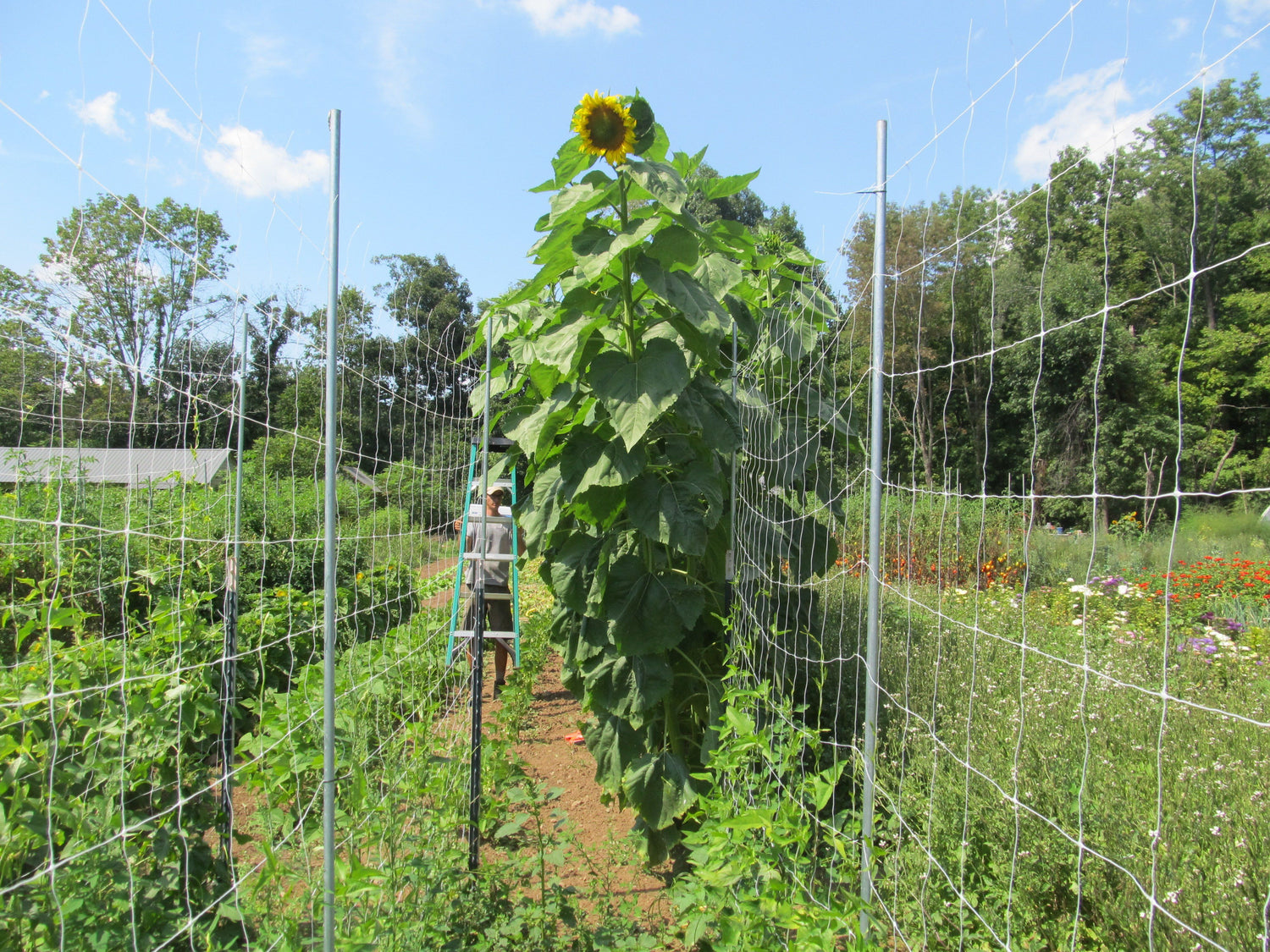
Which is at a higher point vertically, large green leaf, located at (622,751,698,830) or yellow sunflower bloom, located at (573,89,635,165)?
yellow sunflower bloom, located at (573,89,635,165)

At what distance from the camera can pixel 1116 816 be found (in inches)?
Result: 84.4

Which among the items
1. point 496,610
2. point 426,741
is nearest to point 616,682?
point 426,741

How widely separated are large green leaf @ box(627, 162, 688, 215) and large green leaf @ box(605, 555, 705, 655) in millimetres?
1236

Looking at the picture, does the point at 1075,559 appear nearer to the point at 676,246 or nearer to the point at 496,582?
the point at 676,246

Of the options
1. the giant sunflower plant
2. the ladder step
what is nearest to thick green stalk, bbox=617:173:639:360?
the giant sunflower plant

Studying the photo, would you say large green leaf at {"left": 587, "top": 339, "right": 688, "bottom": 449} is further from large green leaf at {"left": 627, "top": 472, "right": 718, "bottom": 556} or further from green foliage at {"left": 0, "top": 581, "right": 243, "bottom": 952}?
green foliage at {"left": 0, "top": 581, "right": 243, "bottom": 952}

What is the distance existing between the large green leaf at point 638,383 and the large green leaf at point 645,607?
1.95 ft

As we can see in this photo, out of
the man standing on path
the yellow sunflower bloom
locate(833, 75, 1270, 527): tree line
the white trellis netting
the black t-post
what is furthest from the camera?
the man standing on path

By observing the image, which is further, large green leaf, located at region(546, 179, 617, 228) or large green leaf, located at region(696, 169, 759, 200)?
large green leaf, located at region(696, 169, 759, 200)

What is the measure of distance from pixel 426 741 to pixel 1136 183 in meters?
2.52

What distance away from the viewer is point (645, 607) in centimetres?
271

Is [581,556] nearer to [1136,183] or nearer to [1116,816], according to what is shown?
[1116,816]

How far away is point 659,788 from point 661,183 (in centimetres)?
216

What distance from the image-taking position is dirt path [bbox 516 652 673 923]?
2.98 meters
